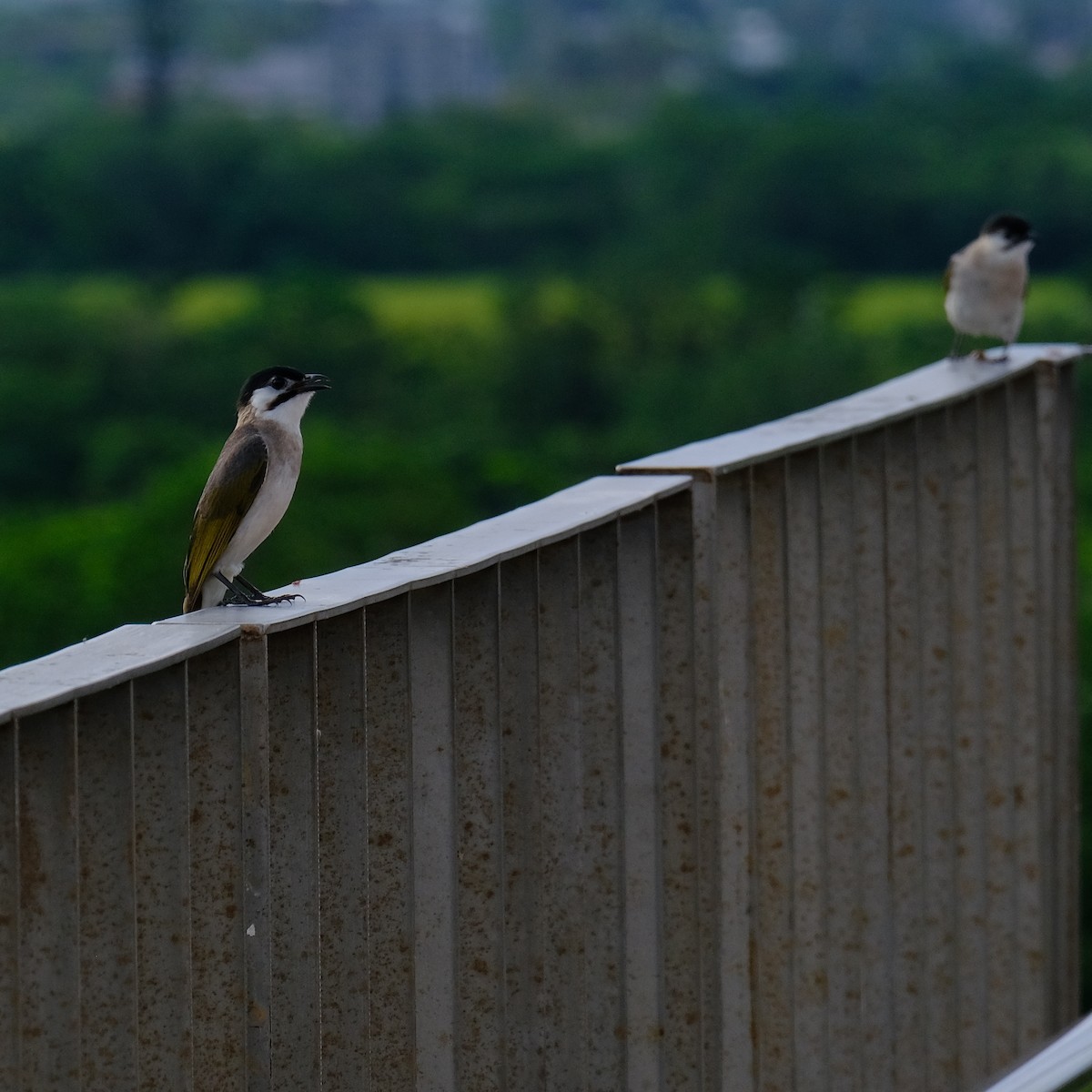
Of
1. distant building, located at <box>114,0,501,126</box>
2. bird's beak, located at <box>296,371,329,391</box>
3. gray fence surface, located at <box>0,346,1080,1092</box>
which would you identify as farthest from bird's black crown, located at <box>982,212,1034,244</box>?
distant building, located at <box>114,0,501,126</box>

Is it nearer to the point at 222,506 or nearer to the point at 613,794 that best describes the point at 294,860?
the point at 613,794

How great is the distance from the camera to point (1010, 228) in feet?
28.1

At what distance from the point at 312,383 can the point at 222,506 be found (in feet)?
1.89

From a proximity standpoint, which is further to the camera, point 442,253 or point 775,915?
point 442,253

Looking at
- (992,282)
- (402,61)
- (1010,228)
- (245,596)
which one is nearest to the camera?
(245,596)

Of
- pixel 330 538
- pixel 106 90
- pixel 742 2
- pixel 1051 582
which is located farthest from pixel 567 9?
pixel 1051 582

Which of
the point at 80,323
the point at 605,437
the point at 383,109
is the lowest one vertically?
the point at 605,437

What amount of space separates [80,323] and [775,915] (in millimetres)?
82304

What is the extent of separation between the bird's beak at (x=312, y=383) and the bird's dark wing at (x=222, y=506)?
15.0 inches

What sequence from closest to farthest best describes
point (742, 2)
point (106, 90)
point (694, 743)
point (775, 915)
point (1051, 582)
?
1. point (694, 743)
2. point (775, 915)
3. point (1051, 582)
4. point (106, 90)
5. point (742, 2)

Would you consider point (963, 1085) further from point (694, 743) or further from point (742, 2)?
point (742, 2)

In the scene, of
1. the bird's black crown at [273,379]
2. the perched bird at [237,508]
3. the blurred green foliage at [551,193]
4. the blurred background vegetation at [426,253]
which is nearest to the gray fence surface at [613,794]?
the perched bird at [237,508]

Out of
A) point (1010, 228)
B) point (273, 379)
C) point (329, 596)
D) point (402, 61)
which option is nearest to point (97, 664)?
point (329, 596)

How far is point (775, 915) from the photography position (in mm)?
3957
